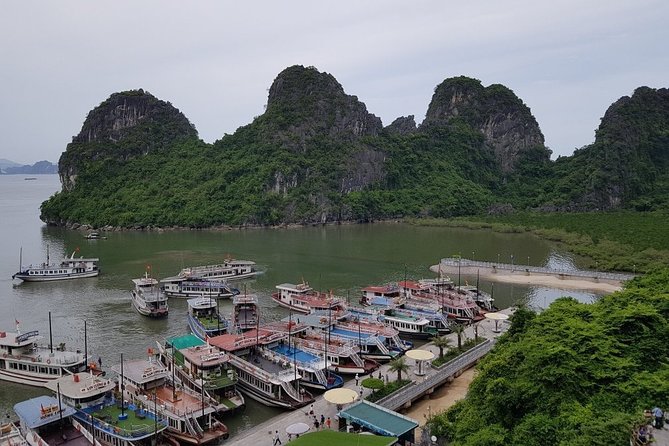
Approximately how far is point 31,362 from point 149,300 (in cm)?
1488

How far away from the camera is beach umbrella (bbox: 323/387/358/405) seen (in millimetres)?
23894

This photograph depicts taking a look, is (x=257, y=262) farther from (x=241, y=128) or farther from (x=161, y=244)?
(x=241, y=128)

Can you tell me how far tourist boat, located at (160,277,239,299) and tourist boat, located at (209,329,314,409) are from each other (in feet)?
68.5

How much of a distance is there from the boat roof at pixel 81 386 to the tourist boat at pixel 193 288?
2656cm

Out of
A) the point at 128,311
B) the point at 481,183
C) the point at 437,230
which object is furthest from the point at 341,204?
the point at 128,311

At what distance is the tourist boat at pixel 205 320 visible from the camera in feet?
114

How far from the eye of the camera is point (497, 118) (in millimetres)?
176875

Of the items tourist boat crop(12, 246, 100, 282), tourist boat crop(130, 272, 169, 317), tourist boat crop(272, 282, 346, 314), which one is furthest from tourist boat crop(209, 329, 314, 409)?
tourist boat crop(12, 246, 100, 282)

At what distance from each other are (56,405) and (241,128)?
133706 mm

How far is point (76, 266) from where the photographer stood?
60125 mm

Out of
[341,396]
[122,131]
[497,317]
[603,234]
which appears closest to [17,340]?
[341,396]

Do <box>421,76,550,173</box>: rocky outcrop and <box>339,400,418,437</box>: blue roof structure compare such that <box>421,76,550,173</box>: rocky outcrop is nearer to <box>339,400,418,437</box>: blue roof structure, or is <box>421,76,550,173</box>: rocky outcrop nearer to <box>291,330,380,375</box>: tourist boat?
<box>291,330,380,375</box>: tourist boat

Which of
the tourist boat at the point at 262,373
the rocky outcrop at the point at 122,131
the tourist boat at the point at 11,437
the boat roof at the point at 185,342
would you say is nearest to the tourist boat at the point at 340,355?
the tourist boat at the point at 262,373

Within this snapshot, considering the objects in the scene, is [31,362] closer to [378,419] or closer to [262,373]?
[262,373]
